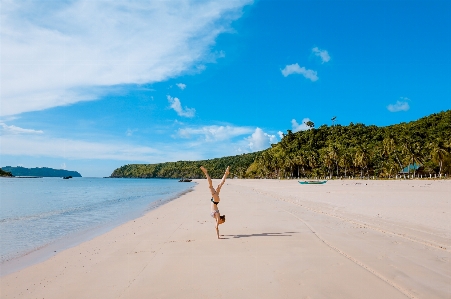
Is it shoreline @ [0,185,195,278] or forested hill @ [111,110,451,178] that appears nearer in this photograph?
shoreline @ [0,185,195,278]

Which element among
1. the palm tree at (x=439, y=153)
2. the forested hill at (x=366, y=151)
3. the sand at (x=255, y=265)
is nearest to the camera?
the sand at (x=255, y=265)

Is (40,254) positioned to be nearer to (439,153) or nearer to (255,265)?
(255,265)

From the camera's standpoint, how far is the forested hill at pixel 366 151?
88562mm

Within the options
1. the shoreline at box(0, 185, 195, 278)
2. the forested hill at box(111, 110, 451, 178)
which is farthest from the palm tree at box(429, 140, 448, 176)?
the shoreline at box(0, 185, 195, 278)

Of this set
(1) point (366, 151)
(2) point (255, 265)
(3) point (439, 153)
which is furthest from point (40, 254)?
(1) point (366, 151)

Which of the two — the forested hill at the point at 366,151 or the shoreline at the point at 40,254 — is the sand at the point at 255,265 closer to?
the shoreline at the point at 40,254

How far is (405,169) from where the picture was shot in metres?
92.8

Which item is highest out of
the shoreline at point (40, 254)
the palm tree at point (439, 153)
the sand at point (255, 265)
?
the palm tree at point (439, 153)

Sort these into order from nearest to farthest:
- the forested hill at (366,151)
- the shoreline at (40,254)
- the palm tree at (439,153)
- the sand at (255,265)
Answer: the sand at (255,265)
the shoreline at (40,254)
the palm tree at (439,153)
the forested hill at (366,151)

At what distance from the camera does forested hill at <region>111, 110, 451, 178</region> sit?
88.6 m

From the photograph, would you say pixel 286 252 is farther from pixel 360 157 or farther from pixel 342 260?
pixel 360 157

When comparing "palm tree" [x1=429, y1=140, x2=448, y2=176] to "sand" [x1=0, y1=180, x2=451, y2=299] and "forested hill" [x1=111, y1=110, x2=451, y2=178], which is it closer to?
"forested hill" [x1=111, y1=110, x2=451, y2=178]

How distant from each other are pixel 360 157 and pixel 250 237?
102 m

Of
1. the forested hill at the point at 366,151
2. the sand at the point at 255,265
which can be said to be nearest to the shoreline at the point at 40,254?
the sand at the point at 255,265
